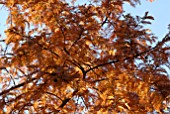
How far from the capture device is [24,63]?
A: 401 cm

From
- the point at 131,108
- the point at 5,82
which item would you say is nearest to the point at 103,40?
the point at 131,108

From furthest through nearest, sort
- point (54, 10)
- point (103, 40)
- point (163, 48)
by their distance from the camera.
Answer: point (54, 10), point (103, 40), point (163, 48)

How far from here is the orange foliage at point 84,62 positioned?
4.13 m

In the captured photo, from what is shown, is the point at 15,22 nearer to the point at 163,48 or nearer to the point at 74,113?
the point at 74,113

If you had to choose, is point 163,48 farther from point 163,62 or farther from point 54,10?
point 54,10

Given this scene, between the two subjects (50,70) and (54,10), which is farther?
(54,10)

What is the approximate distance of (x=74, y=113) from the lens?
20.2 ft

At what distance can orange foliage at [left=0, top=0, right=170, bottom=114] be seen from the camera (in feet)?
13.5

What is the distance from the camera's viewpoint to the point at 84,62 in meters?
4.64

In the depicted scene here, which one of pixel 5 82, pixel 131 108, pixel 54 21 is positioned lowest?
pixel 131 108

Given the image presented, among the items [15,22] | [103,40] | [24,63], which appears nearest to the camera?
[24,63]

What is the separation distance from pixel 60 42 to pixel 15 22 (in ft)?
5.01

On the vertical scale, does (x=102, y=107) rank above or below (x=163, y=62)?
below

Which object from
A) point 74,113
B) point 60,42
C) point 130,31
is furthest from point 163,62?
point 74,113
